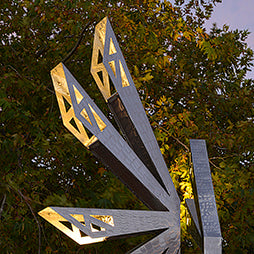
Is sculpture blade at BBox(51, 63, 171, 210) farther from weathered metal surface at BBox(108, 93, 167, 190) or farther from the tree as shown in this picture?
the tree

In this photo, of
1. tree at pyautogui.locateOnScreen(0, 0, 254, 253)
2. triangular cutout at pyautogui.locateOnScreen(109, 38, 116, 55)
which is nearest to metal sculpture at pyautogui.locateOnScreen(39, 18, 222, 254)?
triangular cutout at pyautogui.locateOnScreen(109, 38, 116, 55)

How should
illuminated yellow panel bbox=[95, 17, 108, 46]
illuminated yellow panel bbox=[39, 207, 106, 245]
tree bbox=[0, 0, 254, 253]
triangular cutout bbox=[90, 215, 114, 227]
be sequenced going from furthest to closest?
tree bbox=[0, 0, 254, 253]
illuminated yellow panel bbox=[95, 17, 108, 46]
triangular cutout bbox=[90, 215, 114, 227]
illuminated yellow panel bbox=[39, 207, 106, 245]

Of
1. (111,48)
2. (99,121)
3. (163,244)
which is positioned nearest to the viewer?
(99,121)

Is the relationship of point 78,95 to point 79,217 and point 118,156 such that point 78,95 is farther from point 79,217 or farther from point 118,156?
point 79,217

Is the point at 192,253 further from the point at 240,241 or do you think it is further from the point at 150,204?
the point at 150,204

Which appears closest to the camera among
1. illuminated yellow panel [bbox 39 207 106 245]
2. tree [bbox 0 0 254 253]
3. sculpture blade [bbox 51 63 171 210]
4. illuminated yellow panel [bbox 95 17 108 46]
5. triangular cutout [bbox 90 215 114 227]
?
illuminated yellow panel [bbox 39 207 106 245]

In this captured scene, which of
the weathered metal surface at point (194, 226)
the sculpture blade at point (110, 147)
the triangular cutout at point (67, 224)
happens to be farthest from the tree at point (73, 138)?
the triangular cutout at point (67, 224)

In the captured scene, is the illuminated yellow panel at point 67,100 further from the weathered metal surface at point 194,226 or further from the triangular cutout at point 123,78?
the weathered metal surface at point 194,226

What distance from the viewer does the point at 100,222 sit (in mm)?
1559

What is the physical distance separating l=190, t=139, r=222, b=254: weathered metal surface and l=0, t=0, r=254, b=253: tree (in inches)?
57.9

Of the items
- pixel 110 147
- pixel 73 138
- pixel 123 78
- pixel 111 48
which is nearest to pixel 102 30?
pixel 111 48

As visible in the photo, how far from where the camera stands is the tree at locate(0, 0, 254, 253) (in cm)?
351

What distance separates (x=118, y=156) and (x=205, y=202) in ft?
1.52

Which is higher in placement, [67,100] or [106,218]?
[67,100]
